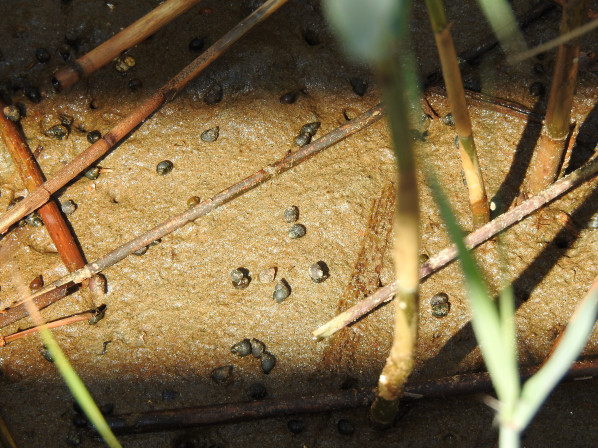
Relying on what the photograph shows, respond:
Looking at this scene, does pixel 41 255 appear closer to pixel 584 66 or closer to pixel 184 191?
pixel 184 191

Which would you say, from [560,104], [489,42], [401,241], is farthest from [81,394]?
[489,42]

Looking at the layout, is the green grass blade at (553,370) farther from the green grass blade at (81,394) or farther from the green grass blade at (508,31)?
the green grass blade at (508,31)

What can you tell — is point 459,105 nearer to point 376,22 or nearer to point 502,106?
point 376,22

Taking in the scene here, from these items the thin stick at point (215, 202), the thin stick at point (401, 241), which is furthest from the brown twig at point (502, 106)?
the thin stick at point (401, 241)

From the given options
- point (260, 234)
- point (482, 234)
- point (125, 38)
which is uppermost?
point (125, 38)

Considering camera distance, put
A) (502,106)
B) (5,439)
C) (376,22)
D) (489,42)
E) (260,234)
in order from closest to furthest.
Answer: (376,22)
(5,439)
(260,234)
(502,106)
(489,42)
